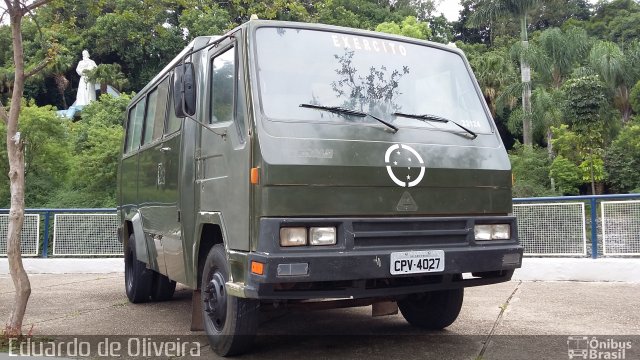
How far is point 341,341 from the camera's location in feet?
17.1

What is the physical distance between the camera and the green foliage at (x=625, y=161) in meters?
26.1

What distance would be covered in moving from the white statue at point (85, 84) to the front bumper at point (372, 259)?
131ft

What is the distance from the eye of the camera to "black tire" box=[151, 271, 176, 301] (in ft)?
25.8

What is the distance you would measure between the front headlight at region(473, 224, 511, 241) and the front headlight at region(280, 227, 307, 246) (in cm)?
138

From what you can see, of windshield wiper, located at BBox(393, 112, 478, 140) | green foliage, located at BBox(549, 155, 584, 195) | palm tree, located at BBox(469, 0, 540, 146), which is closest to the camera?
windshield wiper, located at BBox(393, 112, 478, 140)

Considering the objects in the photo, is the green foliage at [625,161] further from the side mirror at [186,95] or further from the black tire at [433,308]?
the side mirror at [186,95]

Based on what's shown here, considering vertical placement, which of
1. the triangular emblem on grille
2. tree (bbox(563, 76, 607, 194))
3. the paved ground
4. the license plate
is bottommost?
Result: the paved ground

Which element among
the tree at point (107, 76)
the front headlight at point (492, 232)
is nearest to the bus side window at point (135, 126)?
the front headlight at point (492, 232)

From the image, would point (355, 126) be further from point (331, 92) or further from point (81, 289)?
point (81, 289)

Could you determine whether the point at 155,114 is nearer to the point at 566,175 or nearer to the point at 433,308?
the point at 433,308

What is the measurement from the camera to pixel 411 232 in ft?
14.3

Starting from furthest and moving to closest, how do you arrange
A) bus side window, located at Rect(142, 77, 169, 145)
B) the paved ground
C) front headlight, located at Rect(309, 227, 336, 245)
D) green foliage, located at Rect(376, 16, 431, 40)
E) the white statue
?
the white statue < green foliage, located at Rect(376, 16, 431, 40) < bus side window, located at Rect(142, 77, 169, 145) < the paved ground < front headlight, located at Rect(309, 227, 336, 245)

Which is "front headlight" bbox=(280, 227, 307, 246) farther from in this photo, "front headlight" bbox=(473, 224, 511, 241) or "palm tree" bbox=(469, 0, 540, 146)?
"palm tree" bbox=(469, 0, 540, 146)

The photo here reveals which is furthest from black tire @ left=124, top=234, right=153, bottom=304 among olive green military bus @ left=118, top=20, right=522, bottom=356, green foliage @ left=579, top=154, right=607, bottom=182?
green foliage @ left=579, top=154, right=607, bottom=182
